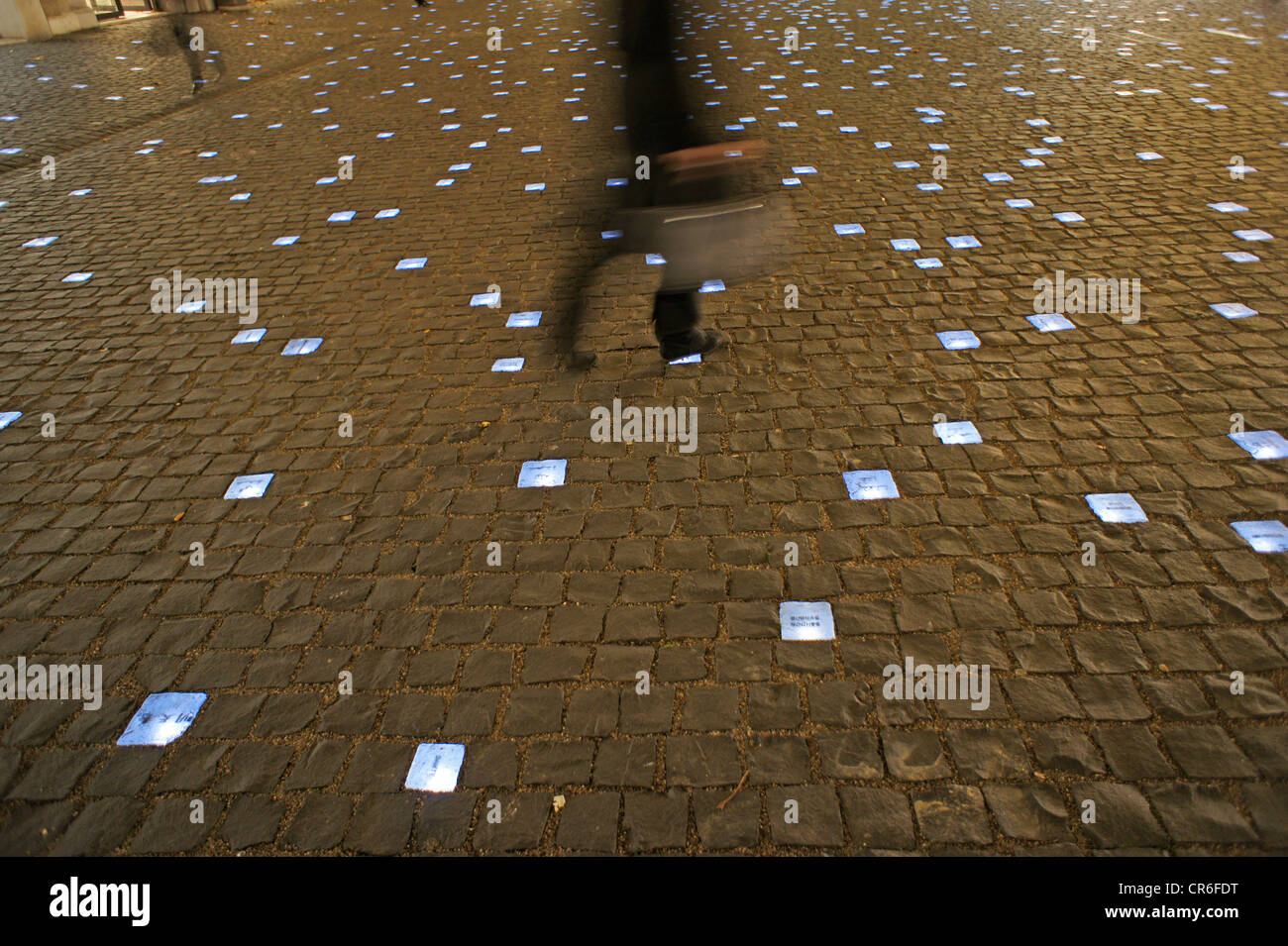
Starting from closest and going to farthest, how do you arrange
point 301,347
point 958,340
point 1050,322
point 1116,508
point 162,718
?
point 162,718, point 1116,508, point 958,340, point 1050,322, point 301,347

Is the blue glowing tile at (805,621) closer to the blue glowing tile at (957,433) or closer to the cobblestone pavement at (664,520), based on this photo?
the cobblestone pavement at (664,520)

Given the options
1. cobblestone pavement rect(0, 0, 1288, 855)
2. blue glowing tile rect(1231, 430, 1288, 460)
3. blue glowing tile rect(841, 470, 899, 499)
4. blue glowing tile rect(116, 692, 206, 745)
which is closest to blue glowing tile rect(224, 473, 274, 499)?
cobblestone pavement rect(0, 0, 1288, 855)

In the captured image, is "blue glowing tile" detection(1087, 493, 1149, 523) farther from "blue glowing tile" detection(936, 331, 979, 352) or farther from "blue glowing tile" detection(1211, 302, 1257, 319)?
"blue glowing tile" detection(1211, 302, 1257, 319)

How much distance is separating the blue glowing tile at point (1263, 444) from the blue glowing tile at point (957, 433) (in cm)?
125

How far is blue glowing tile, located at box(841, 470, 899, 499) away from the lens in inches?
142

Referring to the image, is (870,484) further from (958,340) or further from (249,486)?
(249,486)

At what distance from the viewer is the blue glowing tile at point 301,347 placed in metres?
5.06

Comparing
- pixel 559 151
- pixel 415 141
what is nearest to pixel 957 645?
pixel 559 151

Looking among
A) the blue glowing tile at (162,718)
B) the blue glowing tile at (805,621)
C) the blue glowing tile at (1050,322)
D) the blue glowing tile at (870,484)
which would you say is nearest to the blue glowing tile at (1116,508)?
the blue glowing tile at (870,484)

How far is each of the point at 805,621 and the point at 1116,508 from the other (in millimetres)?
1624

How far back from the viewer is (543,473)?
391 centimetres

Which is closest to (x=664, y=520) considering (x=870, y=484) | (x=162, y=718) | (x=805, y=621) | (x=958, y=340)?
(x=805, y=621)

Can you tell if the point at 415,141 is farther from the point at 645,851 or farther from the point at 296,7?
the point at 296,7
